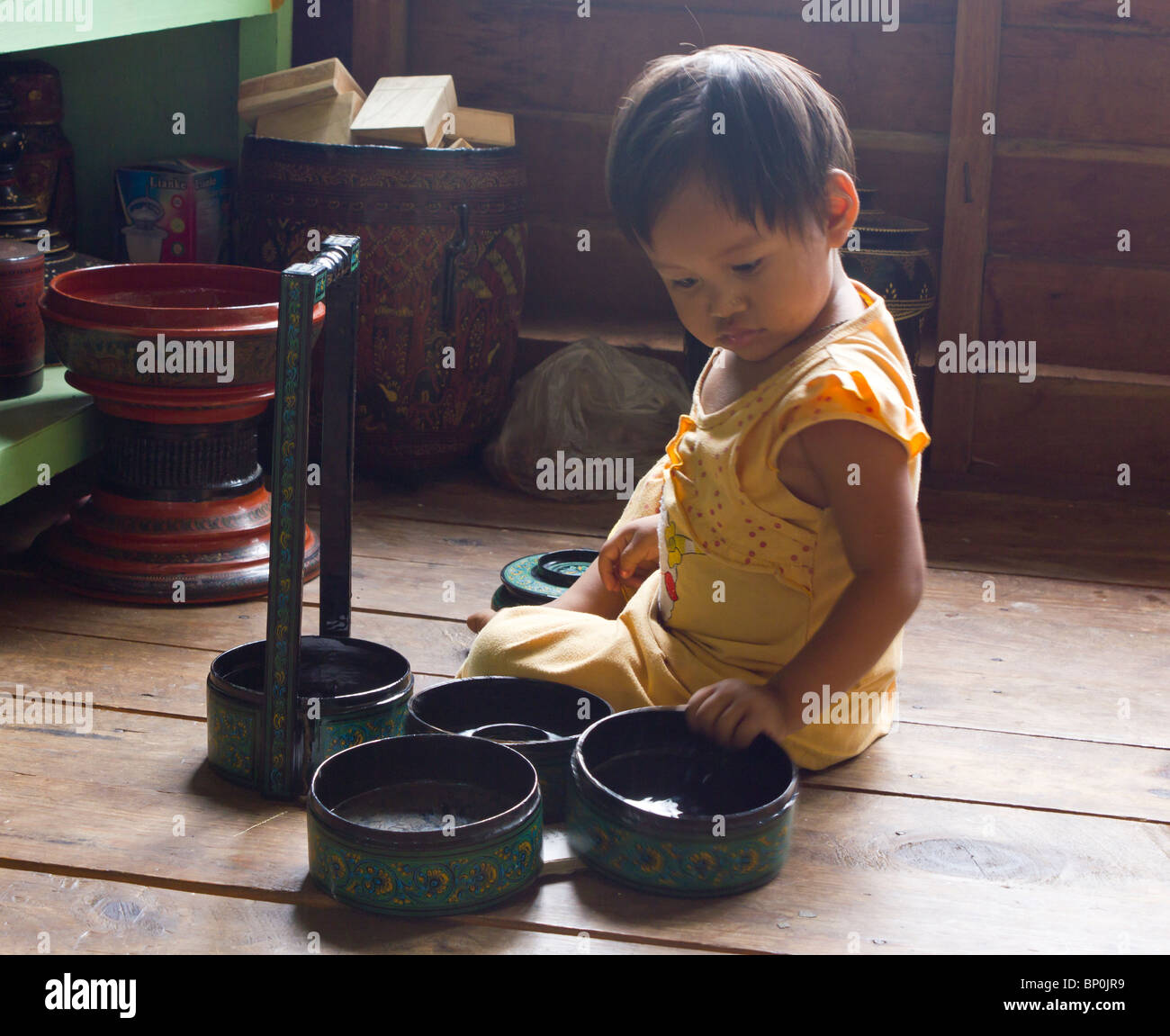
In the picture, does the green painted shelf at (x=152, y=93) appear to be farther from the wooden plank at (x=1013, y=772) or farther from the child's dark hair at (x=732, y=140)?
the wooden plank at (x=1013, y=772)

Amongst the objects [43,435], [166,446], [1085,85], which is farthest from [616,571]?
[1085,85]

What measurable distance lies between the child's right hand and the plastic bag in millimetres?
669

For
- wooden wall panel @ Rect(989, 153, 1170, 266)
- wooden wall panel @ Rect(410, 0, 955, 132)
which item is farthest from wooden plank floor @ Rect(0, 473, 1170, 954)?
wooden wall panel @ Rect(410, 0, 955, 132)

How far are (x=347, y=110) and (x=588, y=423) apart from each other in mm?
589

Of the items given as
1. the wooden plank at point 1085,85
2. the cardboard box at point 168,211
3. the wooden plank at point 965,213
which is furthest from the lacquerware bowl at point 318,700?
the wooden plank at point 1085,85

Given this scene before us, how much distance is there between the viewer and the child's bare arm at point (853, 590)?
3.39 ft

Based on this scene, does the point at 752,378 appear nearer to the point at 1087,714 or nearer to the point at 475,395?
the point at 1087,714

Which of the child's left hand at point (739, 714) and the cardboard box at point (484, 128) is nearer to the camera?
the child's left hand at point (739, 714)

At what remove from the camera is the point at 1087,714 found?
1.35 metres

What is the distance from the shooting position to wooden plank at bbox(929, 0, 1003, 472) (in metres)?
2.14

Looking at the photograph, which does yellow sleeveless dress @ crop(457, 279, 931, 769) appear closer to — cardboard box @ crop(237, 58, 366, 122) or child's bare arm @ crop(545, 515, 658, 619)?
child's bare arm @ crop(545, 515, 658, 619)

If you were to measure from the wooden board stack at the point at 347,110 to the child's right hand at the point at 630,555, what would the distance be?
82 centimetres

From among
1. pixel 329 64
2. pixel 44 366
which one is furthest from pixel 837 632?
pixel 329 64

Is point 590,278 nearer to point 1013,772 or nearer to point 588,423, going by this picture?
point 588,423
